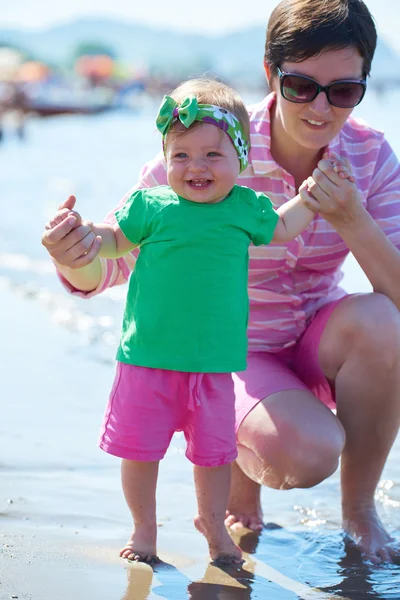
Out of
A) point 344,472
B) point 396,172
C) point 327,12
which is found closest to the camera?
point 327,12

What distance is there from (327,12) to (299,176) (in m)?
0.52

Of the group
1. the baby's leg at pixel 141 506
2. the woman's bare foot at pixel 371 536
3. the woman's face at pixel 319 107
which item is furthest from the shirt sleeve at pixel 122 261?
the woman's bare foot at pixel 371 536

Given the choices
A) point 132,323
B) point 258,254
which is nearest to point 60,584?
point 132,323

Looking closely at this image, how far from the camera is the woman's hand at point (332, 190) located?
2.52 meters

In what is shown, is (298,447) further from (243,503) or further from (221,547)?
(243,503)

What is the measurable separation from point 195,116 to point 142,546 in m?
1.07

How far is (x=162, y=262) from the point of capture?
2342mm

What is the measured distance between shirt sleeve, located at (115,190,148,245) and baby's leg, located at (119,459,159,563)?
557 mm

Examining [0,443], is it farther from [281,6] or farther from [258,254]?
[281,6]

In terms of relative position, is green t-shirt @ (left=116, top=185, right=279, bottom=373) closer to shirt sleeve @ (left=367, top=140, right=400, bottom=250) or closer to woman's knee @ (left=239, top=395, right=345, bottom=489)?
woman's knee @ (left=239, top=395, right=345, bottom=489)

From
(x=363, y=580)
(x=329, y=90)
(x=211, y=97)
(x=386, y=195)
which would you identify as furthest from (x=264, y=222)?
(x=363, y=580)

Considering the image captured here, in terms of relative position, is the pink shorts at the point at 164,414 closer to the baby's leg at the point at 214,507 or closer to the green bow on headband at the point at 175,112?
the baby's leg at the point at 214,507

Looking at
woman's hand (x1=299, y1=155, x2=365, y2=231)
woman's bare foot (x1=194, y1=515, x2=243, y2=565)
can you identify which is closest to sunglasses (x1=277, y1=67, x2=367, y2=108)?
woman's hand (x1=299, y1=155, x2=365, y2=231)

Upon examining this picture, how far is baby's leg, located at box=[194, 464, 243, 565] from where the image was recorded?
A: 2.41 meters
